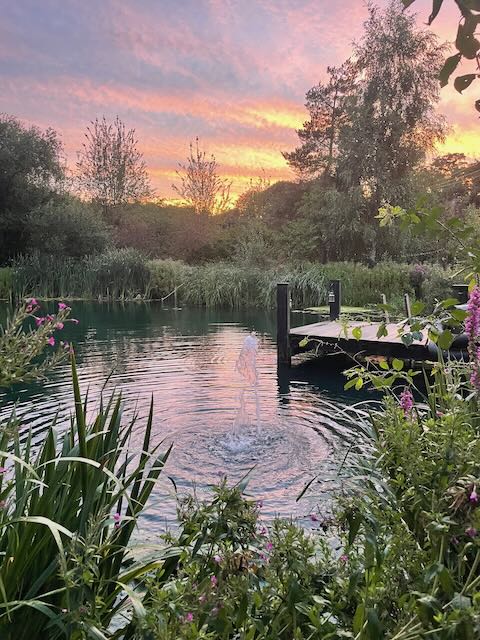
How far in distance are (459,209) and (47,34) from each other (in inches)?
761

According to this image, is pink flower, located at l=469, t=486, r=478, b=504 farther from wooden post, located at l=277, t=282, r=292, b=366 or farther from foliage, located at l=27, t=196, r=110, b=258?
foliage, located at l=27, t=196, r=110, b=258

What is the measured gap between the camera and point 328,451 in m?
4.38

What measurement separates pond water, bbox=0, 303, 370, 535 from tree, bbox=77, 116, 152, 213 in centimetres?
1694

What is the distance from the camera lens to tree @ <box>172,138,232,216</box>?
26.4 metres

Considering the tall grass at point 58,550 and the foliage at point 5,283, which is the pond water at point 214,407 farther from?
the foliage at point 5,283

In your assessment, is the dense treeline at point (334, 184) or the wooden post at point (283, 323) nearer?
the wooden post at point (283, 323)

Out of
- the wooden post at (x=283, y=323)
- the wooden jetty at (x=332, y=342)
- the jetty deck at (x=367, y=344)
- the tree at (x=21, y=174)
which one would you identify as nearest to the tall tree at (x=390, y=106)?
the tree at (x=21, y=174)

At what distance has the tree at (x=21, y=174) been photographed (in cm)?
2091

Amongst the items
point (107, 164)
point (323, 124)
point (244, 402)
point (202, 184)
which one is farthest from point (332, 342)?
point (107, 164)

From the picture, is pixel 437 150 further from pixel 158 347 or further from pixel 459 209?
pixel 158 347

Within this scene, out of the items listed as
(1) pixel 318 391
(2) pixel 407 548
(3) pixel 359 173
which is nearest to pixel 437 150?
(3) pixel 359 173

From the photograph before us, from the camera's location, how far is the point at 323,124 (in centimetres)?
2523

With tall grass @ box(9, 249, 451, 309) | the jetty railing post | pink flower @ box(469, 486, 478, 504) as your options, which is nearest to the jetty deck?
the jetty railing post

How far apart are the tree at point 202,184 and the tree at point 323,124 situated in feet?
11.2
